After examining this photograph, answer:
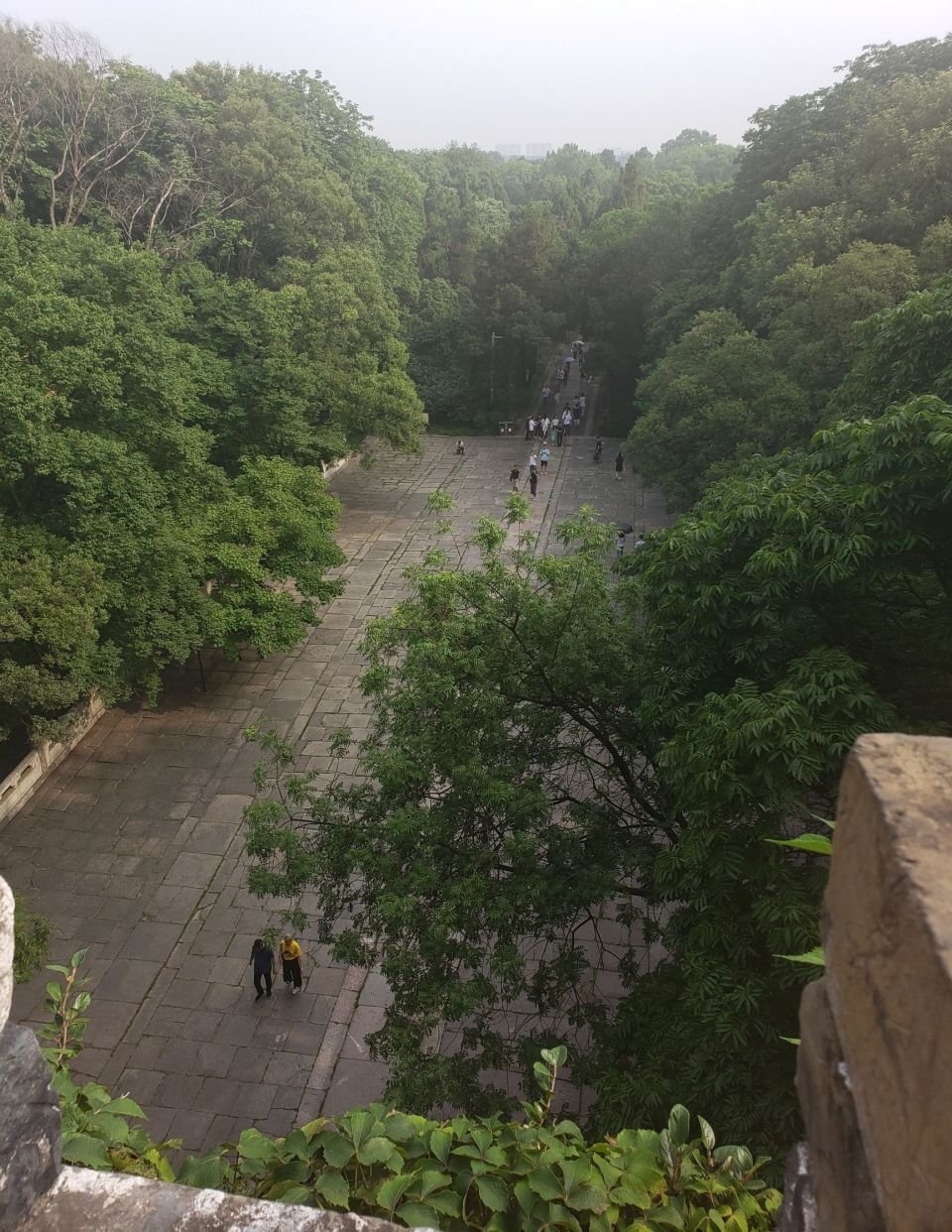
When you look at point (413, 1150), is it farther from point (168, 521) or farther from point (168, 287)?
point (168, 287)

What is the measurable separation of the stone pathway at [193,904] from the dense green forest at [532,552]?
106 centimetres

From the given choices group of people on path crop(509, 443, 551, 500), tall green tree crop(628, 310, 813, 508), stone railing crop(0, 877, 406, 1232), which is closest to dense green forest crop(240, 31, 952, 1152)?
stone railing crop(0, 877, 406, 1232)

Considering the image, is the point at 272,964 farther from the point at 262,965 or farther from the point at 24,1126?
the point at 24,1126

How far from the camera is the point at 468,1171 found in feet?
7.52

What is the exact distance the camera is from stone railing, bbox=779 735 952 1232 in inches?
36.9

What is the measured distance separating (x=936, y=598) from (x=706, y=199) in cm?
2033

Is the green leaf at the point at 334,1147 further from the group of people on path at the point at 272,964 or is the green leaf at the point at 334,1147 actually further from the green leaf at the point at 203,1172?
the group of people on path at the point at 272,964

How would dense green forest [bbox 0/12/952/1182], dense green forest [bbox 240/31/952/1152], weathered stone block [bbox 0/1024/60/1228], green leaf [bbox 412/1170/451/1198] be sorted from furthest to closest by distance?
dense green forest [bbox 0/12/952/1182] → dense green forest [bbox 240/31/952/1152] → green leaf [bbox 412/1170/451/1198] → weathered stone block [bbox 0/1024/60/1228]

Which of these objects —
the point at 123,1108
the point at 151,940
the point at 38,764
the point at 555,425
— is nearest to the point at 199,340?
the point at 38,764

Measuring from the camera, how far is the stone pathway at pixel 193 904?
23.4ft

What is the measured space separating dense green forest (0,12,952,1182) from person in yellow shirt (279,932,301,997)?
75 cm

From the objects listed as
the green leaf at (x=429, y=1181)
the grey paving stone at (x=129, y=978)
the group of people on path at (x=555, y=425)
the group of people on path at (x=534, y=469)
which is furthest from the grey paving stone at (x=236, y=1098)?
the group of people on path at (x=555, y=425)

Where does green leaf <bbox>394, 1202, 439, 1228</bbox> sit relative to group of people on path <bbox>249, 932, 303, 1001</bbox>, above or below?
above

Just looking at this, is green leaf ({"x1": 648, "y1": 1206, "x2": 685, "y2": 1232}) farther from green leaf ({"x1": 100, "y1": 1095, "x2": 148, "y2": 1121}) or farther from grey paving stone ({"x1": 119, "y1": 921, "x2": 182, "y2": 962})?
grey paving stone ({"x1": 119, "y1": 921, "x2": 182, "y2": 962})
